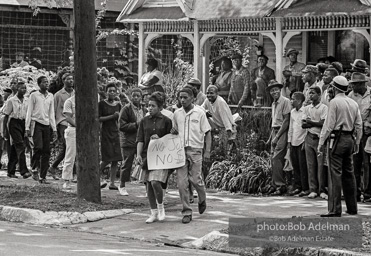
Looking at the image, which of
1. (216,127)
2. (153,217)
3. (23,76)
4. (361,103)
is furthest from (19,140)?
(361,103)

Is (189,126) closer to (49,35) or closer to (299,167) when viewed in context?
(299,167)

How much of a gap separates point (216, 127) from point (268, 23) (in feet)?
13.1

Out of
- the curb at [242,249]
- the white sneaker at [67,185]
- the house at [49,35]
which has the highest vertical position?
the house at [49,35]

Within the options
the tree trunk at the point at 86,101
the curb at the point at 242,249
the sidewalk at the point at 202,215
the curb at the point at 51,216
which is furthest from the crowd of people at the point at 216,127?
the curb at the point at 242,249

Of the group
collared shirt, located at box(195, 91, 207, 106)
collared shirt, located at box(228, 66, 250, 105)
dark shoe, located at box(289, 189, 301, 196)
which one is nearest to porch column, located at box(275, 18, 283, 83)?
collared shirt, located at box(228, 66, 250, 105)

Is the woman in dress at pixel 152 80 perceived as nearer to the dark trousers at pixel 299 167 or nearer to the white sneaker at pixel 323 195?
the dark trousers at pixel 299 167

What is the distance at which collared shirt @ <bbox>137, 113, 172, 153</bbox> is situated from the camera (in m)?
14.0

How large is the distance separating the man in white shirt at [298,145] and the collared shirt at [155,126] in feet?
10.9

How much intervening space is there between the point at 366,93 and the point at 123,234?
4843 mm

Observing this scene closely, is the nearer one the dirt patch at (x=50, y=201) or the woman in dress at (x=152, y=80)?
the dirt patch at (x=50, y=201)

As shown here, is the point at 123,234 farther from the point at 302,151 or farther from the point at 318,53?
the point at 318,53

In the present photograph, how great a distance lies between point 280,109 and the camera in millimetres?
17016

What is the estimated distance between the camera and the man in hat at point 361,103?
1555cm

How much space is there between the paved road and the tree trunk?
1.78 m
